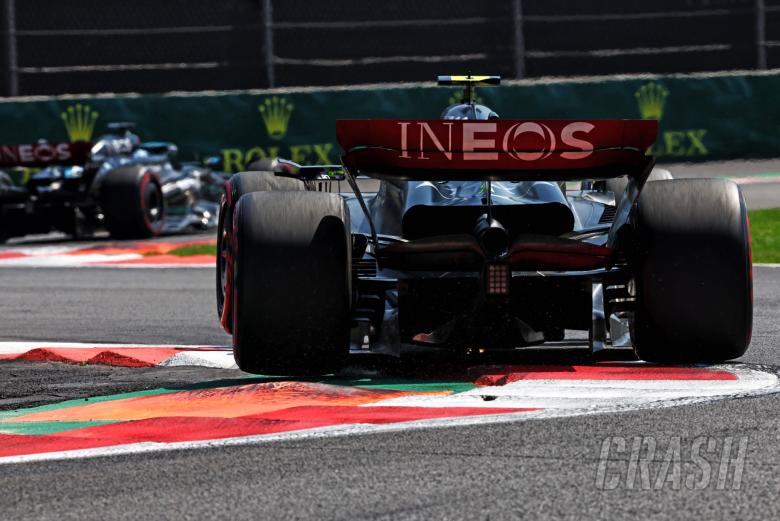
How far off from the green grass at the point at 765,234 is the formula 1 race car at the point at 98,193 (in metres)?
6.21

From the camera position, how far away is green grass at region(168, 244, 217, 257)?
14.2 meters

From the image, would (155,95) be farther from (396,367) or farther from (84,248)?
(396,367)

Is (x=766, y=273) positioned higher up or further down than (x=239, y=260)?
further down

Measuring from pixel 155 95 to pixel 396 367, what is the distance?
49.1 feet

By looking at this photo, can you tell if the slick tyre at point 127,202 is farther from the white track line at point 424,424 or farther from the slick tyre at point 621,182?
the white track line at point 424,424

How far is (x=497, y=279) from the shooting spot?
574 centimetres

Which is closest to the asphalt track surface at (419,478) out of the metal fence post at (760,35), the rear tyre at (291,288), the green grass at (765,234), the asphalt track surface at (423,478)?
the asphalt track surface at (423,478)

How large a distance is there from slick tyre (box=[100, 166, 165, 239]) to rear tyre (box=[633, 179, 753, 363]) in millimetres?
11023

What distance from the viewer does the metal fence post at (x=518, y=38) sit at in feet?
69.4

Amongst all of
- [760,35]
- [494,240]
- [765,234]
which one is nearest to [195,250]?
[765,234]

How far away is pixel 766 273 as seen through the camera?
1075cm

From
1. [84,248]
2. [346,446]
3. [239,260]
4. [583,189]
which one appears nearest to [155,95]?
[84,248]

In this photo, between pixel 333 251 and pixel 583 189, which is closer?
pixel 333 251

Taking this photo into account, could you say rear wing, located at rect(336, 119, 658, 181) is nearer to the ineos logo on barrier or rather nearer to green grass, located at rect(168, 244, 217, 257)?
the ineos logo on barrier
